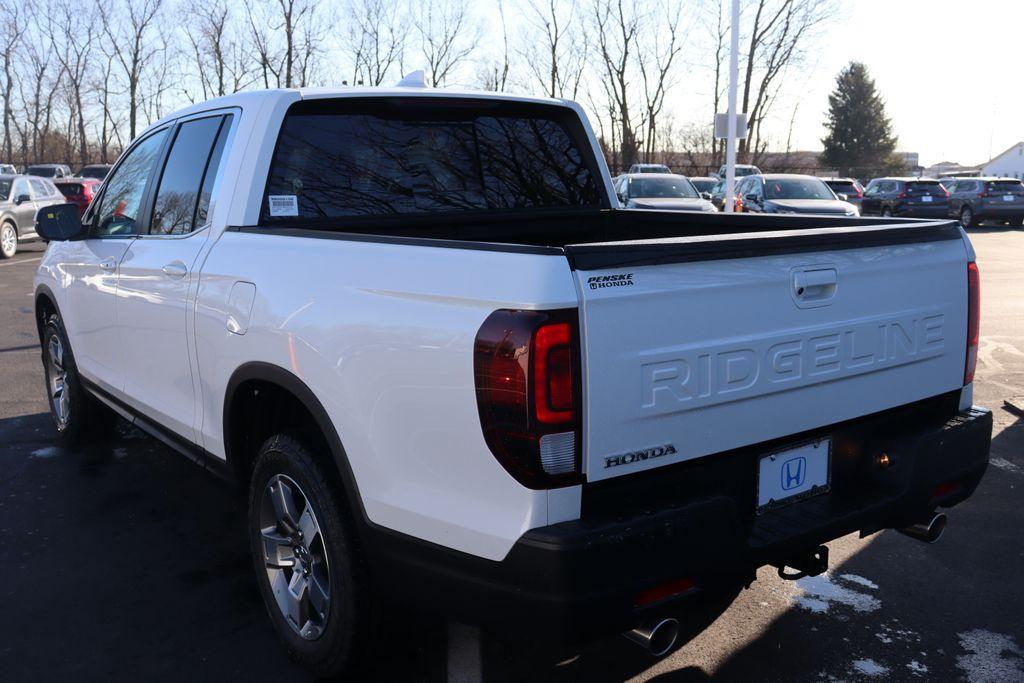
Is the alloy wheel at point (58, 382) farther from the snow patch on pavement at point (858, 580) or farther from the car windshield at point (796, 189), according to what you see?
the car windshield at point (796, 189)

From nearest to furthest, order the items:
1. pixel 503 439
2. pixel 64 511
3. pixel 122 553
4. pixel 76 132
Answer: pixel 503 439, pixel 122 553, pixel 64 511, pixel 76 132

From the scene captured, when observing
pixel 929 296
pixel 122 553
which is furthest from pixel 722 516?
pixel 122 553

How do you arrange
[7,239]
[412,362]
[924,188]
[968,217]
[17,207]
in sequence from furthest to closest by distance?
[968,217] → [924,188] → [17,207] → [7,239] → [412,362]

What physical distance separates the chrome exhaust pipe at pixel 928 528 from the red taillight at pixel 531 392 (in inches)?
61.6

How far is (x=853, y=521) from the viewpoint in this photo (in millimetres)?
2828

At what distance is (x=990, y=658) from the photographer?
3219mm

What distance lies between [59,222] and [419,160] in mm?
2187

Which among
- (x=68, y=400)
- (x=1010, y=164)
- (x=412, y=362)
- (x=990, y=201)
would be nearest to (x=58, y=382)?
(x=68, y=400)

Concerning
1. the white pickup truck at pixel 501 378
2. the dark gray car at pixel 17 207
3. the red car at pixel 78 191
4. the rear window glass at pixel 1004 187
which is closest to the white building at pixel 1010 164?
the rear window glass at pixel 1004 187

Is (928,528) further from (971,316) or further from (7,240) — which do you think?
(7,240)

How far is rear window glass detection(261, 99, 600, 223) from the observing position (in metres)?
3.71

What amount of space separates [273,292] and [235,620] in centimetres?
139

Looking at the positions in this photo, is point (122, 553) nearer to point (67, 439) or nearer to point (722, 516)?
point (67, 439)

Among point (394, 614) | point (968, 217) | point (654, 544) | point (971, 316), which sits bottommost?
point (968, 217)
